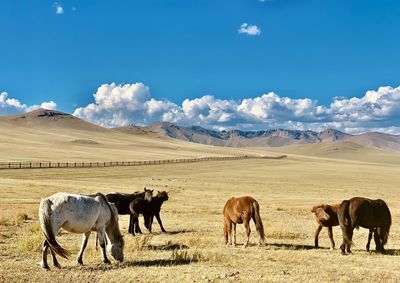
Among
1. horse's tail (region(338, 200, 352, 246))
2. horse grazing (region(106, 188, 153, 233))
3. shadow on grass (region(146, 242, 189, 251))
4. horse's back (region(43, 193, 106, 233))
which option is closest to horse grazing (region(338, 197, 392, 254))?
horse's tail (region(338, 200, 352, 246))

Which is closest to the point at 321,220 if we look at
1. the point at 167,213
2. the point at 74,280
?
the point at 74,280

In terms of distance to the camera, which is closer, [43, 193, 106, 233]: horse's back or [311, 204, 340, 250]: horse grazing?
[43, 193, 106, 233]: horse's back

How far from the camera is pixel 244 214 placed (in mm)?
15836

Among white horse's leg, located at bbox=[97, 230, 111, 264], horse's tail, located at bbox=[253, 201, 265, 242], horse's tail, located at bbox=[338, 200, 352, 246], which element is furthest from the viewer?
horse's tail, located at bbox=[253, 201, 265, 242]

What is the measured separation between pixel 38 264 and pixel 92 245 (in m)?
3.93

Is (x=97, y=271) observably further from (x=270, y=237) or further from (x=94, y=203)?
(x=270, y=237)

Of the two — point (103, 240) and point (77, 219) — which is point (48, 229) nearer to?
point (77, 219)

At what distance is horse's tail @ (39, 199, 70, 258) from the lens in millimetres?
10883

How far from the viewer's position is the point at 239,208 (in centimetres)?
1608

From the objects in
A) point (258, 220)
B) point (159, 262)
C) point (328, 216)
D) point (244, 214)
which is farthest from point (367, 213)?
point (159, 262)

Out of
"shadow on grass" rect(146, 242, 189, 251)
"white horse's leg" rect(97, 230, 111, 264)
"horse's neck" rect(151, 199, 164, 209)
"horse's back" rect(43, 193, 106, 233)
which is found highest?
"horse's back" rect(43, 193, 106, 233)

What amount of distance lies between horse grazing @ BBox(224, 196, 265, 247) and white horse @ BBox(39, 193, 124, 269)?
16.4 feet

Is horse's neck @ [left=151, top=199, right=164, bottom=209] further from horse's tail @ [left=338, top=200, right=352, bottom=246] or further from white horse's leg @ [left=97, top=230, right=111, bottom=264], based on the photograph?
horse's tail @ [left=338, top=200, right=352, bottom=246]

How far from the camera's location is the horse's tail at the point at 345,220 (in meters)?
15.0
